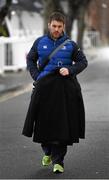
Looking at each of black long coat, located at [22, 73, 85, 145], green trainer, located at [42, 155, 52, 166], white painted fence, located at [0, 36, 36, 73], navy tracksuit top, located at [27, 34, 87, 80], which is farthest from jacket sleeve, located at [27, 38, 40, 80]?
white painted fence, located at [0, 36, 36, 73]

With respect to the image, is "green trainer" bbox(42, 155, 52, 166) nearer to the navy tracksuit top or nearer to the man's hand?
the navy tracksuit top

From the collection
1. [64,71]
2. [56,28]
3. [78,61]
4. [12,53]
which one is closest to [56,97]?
[64,71]

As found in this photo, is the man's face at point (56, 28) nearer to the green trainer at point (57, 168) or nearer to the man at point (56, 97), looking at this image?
the man at point (56, 97)

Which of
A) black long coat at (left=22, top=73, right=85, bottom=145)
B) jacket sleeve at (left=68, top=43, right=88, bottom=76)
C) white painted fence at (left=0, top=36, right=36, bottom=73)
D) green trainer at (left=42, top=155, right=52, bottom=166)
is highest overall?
jacket sleeve at (left=68, top=43, right=88, bottom=76)

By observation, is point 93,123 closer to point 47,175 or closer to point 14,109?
point 14,109

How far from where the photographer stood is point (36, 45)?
8.00 metres

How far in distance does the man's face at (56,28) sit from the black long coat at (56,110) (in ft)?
1.48

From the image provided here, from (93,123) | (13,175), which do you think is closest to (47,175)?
(13,175)

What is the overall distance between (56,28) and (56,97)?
0.78m

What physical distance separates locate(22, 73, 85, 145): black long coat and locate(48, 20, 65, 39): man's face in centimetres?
45

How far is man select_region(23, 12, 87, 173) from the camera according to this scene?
25.8ft

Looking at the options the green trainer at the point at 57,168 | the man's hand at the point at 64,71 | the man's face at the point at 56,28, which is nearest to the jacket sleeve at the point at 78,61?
the man's hand at the point at 64,71

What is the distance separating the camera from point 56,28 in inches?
308

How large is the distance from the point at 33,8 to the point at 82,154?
48343 millimetres
